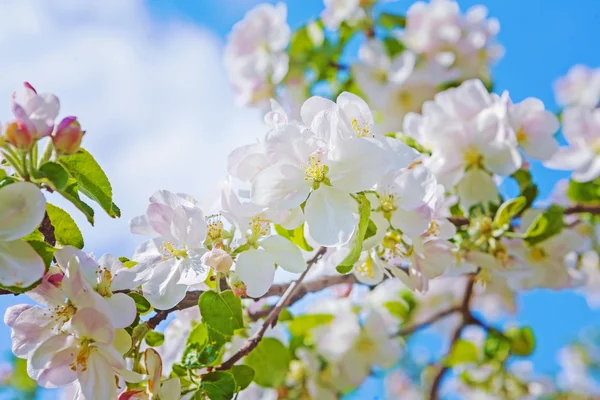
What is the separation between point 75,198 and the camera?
2.83ft

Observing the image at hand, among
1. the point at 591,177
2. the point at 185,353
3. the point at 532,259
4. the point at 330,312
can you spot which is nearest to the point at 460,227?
the point at 532,259

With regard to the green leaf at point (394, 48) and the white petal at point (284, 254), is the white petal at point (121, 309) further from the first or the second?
the green leaf at point (394, 48)

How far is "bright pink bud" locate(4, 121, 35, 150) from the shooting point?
2.61 ft

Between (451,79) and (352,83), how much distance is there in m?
0.41

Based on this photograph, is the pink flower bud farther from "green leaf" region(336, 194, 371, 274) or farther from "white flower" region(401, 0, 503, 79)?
"white flower" region(401, 0, 503, 79)

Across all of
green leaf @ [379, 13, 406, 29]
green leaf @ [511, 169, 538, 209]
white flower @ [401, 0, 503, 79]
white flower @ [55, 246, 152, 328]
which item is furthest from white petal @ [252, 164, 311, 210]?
green leaf @ [379, 13, 406, 29]

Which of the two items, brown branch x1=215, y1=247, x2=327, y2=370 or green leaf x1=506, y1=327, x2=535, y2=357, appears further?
green leaf x1=506, y1=327, x2=535, y2=357

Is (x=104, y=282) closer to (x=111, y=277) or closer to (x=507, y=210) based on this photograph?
(x=111, y=277)

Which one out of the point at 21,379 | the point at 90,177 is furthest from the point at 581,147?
the point at 21,379

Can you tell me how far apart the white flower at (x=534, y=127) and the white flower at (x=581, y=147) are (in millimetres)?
167

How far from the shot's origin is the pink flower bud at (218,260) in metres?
0.91

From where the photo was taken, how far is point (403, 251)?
111cm

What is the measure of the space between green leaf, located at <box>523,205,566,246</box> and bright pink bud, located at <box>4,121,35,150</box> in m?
0.97

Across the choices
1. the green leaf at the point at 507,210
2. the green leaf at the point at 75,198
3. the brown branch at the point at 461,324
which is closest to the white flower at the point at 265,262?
the green leaf at the point at 75,198
